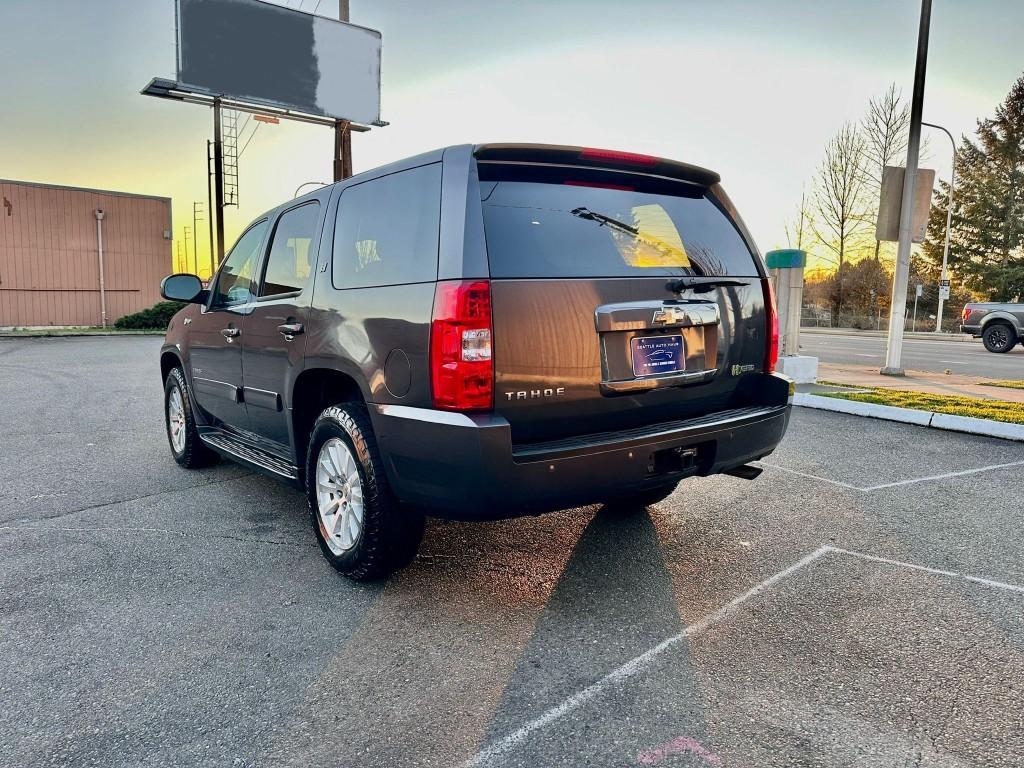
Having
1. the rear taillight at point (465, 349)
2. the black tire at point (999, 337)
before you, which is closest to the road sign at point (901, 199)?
the black tire at point (999, 337)

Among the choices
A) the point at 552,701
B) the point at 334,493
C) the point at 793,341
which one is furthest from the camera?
the point at 793,341

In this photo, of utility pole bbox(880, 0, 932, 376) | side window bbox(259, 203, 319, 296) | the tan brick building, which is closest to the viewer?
side window bbox(259, 203, 319, 296)

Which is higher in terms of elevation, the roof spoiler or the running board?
the roof spoiler

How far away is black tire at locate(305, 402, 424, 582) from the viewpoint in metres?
3.22

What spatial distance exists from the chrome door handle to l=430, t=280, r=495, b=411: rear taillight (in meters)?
1.22

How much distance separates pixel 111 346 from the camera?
18641 mm

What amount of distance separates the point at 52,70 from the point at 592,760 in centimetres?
2030

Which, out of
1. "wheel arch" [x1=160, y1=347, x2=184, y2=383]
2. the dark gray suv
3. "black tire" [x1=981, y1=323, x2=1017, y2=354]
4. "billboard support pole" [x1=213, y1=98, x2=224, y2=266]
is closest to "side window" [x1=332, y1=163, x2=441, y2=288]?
the dark gray suv

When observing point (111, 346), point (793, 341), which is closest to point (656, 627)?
point (793, 341)

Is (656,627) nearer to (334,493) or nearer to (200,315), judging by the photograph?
(334,493)

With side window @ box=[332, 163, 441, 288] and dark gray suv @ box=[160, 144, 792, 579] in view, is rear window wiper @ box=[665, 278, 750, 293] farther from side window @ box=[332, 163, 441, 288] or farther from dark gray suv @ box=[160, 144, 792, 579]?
side window @ box=[332, 163, 441, 288]

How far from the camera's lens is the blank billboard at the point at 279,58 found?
2397 cm

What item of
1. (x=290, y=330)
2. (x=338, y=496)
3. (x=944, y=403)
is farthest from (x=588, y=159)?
(x=944, y=403)

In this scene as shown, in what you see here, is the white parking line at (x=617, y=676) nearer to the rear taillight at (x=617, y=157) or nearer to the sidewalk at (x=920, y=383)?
Answer: the rear taillight at (x=617, y=157)
